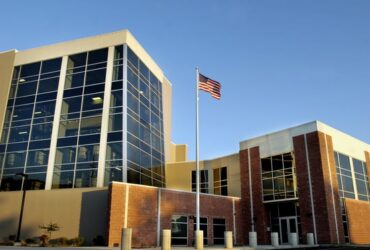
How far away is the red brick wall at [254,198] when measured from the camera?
36938 millimetres

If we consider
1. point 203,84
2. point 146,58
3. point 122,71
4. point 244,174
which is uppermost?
point 146,58

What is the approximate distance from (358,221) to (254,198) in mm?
10070

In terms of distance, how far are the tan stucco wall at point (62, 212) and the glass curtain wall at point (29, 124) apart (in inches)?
69.4

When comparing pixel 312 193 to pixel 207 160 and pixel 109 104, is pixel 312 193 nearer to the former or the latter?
pixel 207 160

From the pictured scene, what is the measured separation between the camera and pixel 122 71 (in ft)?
118

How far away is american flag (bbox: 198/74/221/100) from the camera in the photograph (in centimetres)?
2741

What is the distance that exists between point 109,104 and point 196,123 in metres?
11.2

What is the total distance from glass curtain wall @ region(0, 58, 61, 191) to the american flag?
1642cm

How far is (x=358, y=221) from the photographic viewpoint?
35750 mm

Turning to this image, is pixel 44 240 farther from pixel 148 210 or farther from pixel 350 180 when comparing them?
pixel 350 180

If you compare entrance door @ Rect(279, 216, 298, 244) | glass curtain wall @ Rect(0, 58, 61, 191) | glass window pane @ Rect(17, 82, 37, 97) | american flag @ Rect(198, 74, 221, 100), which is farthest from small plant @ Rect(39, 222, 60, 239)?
entrance door @ Rect(279, 216, 298, 244)

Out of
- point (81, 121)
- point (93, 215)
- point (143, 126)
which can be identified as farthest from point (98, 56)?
point (93, 215)

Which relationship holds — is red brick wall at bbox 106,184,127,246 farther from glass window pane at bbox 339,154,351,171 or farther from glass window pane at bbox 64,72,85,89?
glass window pane at bbox 339,154,351,171

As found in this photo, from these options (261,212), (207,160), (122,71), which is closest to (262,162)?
(261,212)
